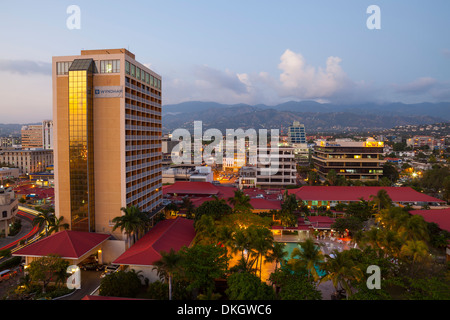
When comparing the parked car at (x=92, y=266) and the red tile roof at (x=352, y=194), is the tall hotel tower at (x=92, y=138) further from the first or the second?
the red tile roof at (x=352, y=194)

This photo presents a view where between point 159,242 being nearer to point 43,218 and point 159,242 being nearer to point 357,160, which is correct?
point 43,218

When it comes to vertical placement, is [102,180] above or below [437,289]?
above

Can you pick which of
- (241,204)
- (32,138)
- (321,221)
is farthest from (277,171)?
(32,138)

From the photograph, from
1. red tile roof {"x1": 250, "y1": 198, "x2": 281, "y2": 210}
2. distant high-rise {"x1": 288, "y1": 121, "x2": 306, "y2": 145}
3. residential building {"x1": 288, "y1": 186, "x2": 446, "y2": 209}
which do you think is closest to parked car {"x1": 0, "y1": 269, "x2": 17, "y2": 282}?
red tile roof {"x1": 250, "y1": 198, "x2": 281, "y2": 210}
